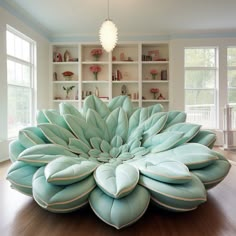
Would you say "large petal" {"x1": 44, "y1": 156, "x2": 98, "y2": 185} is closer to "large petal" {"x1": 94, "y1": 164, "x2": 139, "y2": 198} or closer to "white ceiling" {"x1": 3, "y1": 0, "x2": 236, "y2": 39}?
"large petal" {"x1": 94, "y1": 164, "x2": 139, "y2": 198}

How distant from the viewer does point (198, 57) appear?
5.68m

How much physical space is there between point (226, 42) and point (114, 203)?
17.6 ft

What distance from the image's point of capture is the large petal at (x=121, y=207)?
4.06 ft

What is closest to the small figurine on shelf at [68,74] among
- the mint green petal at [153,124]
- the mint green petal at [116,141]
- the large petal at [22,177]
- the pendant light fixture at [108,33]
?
the pendant light fixture at [108,33]

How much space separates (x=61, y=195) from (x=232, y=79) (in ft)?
17.7

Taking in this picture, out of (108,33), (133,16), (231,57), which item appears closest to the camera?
(108,33)

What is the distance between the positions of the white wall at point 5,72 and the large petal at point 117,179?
3.02 meters

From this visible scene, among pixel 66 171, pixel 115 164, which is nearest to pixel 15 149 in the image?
pixel 66 171

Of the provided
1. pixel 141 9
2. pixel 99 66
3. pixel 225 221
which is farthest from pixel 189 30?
pixel 225 221

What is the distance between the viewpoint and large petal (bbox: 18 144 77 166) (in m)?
1.56

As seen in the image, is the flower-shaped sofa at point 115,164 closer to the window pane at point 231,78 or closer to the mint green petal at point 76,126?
the mint green petal at point 76,126

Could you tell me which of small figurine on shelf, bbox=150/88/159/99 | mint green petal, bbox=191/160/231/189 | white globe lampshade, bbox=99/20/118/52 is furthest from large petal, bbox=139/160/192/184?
small figurine on shelf, bbox=150/88/159/99

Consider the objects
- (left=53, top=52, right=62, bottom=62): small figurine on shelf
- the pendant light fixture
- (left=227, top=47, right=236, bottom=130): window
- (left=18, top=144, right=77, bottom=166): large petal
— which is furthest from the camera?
(left=53, top=52, right=62, bottom=62): small figurine on shelf

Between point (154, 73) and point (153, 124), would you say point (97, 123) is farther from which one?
point (154, 73)
